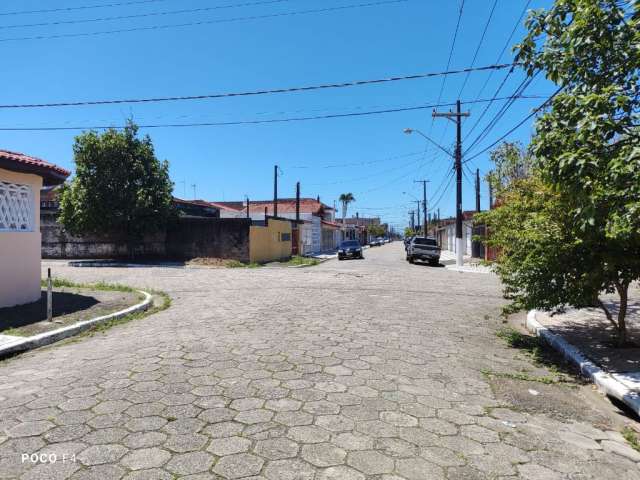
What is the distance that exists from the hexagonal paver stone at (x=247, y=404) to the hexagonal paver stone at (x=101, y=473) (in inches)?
45.6

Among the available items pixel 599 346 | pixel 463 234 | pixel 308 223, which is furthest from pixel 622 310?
pixel 308 223

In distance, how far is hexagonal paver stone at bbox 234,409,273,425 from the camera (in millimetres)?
3656

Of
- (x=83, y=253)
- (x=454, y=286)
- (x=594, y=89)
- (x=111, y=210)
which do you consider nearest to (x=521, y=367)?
(x=594, y=89)

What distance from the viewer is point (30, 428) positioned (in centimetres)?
351

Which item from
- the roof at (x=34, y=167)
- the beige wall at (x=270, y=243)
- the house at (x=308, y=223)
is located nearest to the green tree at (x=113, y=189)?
the beige wall at (x=270, y=243)

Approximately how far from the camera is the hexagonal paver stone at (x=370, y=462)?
296 cm

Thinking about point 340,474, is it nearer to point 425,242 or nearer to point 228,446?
point 228,446

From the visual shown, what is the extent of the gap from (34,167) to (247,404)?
24.8 feet

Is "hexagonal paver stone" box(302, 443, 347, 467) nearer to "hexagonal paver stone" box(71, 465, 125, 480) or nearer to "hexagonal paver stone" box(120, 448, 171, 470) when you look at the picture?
"hexagonal paver stone" box(120, 448, 171, 470)

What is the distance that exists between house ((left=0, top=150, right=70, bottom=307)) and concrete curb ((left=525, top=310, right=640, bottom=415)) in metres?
9.98

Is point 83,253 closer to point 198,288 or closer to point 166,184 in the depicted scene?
point 166,184

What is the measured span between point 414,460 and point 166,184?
81.8 ft

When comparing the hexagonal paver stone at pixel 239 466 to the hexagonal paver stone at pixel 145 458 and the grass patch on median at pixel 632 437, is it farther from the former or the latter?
the grass patch on median at pixel 632 437

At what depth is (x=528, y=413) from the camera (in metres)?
4.17
